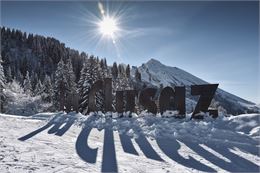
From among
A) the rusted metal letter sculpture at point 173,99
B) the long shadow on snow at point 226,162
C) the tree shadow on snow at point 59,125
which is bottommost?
the long shadow on snow at point 226,162

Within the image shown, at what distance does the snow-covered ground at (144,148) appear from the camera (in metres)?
5.27

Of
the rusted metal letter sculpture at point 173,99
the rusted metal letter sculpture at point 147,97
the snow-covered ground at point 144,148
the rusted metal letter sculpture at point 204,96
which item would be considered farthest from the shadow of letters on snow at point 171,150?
the rusted metal letter sculpture at point 204,96

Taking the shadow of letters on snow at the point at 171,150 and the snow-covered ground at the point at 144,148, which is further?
the shadow of letters on snow at the point at 171,150

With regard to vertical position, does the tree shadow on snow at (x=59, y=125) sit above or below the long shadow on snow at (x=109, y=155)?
above

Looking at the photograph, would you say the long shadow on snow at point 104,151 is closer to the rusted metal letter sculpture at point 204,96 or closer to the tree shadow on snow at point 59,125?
the tree shadow on snow at point 59,125

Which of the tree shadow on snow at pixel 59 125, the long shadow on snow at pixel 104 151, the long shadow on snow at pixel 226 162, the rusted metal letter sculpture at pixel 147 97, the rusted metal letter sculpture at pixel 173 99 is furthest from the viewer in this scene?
the rusted metal letter sculpture at pixel 147 97

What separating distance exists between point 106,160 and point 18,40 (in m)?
158

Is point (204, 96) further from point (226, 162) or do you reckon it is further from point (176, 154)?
point (226, 162)

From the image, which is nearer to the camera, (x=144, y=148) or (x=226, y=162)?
(x=226, y=162)

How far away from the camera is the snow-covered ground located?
207 inches

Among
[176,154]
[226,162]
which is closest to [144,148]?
[176,154]

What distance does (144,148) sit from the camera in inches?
276

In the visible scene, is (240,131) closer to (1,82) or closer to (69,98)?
(69,98)

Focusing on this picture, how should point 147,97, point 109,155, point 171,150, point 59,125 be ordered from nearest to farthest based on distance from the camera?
point 109,155 < point 171,150 < point 59,125 < point 147,97
